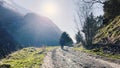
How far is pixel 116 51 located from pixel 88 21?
32361mm

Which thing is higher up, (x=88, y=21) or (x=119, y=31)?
(x=88, y=21)

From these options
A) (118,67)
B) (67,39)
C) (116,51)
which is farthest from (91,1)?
(67,39)

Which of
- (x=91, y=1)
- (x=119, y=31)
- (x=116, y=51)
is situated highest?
(x=91, y=1)

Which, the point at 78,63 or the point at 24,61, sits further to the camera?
the point at 24,61

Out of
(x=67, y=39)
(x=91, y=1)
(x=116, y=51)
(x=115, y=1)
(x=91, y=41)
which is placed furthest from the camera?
(x=67, y=39)

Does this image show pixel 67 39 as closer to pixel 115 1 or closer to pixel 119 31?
pixel 115 1

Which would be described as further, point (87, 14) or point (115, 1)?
point (87, 14)

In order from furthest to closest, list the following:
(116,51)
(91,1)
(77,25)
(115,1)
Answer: (77,25), (115,1), (91,1), (116,51)

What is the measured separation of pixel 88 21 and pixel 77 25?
5255 millimetres

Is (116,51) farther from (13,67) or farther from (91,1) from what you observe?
(13,67)

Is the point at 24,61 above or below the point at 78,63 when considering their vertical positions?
above

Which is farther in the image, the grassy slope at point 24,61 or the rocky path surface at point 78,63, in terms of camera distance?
A: the grassy slope at point 24,61

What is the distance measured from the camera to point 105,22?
65.4 meters

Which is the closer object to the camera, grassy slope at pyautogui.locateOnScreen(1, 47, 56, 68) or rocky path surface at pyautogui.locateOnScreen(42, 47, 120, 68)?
rocky path surface at pyautogui.locateOnScreen(42, 47, 120, 68)
